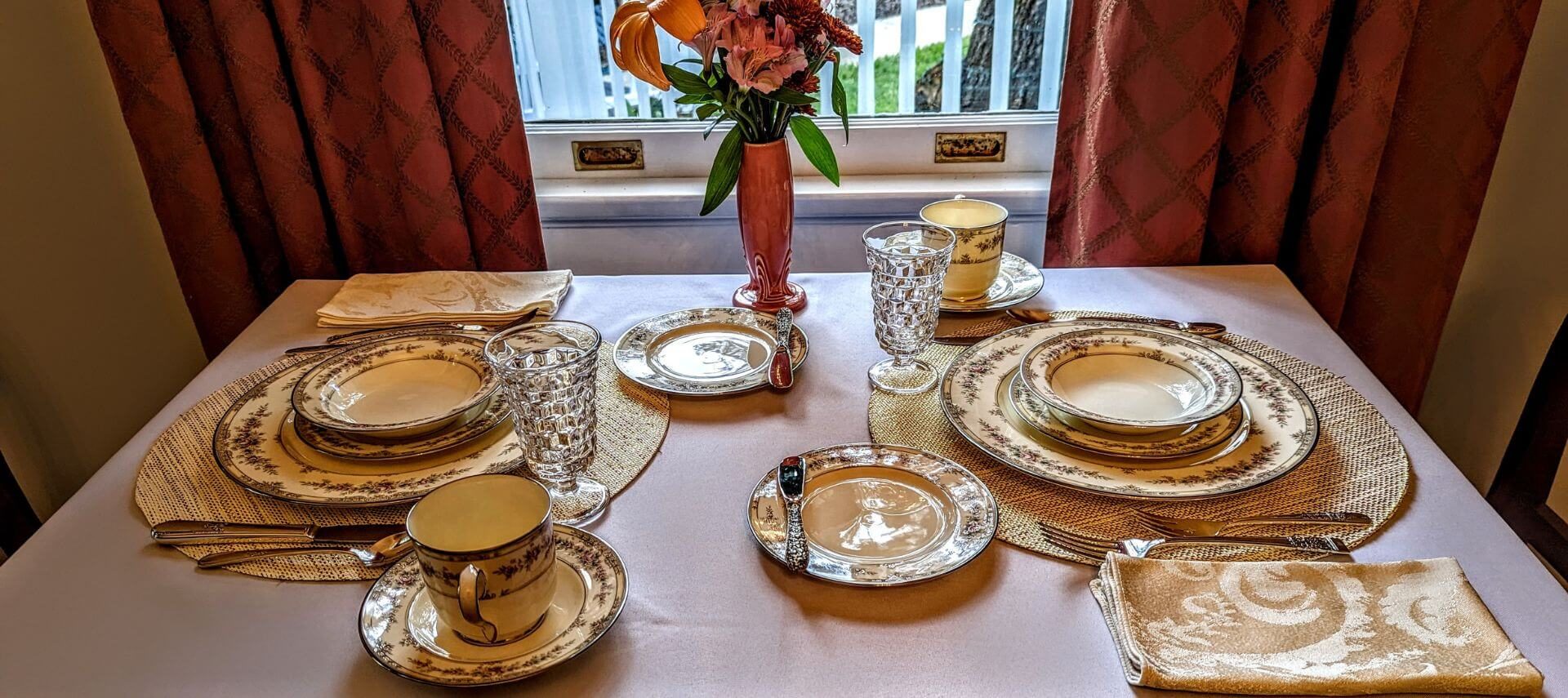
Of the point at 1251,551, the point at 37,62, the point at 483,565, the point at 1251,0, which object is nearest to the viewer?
the point at 483,565

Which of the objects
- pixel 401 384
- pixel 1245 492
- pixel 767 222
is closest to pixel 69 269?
pixel 401 384

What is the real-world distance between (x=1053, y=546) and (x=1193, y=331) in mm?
386

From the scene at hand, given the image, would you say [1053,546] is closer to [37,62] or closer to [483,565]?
[483,565]

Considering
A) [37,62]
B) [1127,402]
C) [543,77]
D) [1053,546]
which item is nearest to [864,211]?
[543,77]

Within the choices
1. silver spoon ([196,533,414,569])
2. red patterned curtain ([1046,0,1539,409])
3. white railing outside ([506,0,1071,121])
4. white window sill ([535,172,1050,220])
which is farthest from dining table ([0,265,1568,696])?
white railing outside ([506,0,1071,121])

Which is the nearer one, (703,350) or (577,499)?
(577,499)

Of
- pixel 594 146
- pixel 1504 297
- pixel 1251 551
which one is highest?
pixel 594 146

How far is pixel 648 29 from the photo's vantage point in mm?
987

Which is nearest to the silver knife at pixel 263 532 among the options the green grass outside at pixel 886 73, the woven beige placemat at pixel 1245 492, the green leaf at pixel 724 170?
the woven beige placemat at pixel 1245 492

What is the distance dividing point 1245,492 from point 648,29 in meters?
0.68

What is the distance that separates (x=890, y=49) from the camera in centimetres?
164

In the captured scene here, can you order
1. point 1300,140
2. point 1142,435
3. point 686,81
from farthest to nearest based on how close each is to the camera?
point 1300,140 < point 686,81 < point 1142,435

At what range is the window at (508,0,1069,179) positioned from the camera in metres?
1.56

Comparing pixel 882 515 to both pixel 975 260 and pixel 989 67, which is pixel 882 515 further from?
pixel 989 67
